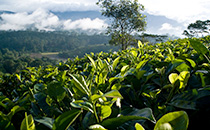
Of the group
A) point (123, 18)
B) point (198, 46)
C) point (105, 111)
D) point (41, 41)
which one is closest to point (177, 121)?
point (105, 111)

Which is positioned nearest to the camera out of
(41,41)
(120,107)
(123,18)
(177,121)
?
(177,121)

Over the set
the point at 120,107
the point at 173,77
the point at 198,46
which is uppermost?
the point at 198,46

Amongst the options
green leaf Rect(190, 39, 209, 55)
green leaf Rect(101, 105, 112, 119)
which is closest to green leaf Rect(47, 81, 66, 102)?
green leaf Rect(101, 105, 112, 119)

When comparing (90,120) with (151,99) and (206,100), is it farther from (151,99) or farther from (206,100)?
(206,100)

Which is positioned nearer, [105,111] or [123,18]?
[105,111]

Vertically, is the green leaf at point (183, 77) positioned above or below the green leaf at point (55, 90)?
above

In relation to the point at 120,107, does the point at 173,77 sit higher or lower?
higher

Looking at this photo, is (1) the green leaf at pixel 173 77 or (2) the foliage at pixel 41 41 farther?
(2) the foliage at pixel 41 41

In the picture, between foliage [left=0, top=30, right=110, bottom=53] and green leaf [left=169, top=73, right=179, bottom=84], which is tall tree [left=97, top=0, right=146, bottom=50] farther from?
foliage [left=0, top=30, right=110, bottom=53]

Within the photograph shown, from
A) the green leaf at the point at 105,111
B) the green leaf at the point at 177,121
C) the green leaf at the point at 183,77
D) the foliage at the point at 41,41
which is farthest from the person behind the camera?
the foliage at the point at 41,41

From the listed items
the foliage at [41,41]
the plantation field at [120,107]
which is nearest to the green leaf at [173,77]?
the plantation field at [120,107]

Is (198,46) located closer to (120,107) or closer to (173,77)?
(173,77)

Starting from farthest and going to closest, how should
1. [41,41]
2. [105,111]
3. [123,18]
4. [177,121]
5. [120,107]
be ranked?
[41,41] → [123,18] → [120,107] → [105,111] → [177,121]

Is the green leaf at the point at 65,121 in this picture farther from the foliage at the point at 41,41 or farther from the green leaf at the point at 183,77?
the foliage at the point at 41,41
